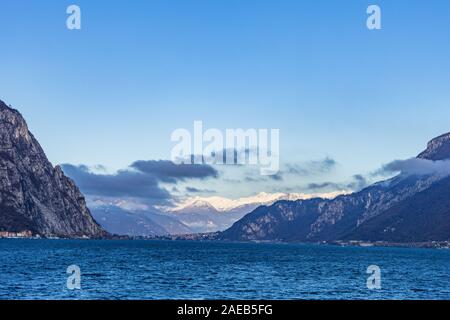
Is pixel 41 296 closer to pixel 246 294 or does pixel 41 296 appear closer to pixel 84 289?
pixel 84 289

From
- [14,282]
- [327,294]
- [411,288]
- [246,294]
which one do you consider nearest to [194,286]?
[246,294]

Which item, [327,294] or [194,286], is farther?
[194,286]
